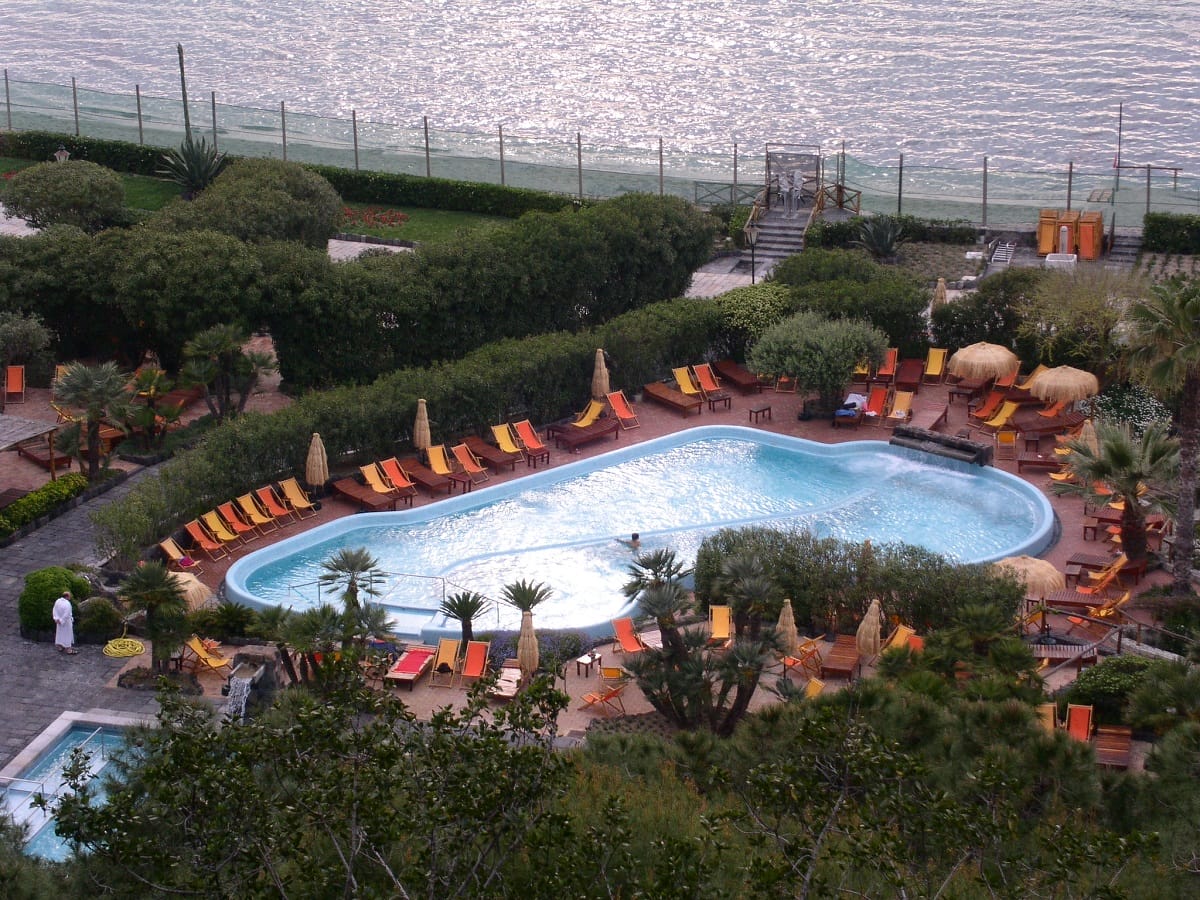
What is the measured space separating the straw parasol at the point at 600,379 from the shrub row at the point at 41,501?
8996mm

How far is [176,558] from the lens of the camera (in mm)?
24078

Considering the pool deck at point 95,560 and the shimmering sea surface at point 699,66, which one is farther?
the shimmering sea surface at point 699,66

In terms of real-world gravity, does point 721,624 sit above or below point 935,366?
below

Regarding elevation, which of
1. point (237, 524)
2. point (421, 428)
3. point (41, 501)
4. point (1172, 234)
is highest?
point (1172, 234)

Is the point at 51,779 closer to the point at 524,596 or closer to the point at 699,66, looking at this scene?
the point at 524,596

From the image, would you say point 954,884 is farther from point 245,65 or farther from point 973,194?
point 245,65

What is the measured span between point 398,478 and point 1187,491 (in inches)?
476

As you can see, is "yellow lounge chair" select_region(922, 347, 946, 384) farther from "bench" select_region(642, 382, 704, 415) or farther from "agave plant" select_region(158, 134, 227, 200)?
"agave plant" select_region(158, 134, 227, 200)

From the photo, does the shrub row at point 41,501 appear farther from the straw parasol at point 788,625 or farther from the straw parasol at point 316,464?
the straw parasol at point 788,625

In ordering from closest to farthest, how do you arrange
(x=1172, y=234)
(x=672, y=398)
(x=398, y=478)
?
(x=398, y=478)
(x=672, y=398)
(x=1172, y=234)

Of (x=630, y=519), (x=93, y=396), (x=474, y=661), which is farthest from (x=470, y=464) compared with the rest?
(x=474, y=661)

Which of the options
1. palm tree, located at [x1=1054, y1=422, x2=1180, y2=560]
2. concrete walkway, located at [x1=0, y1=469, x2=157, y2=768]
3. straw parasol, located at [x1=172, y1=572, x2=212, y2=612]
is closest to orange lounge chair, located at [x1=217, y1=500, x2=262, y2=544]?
concrete walkway, located at [x1=0, y1=469, x2=157, y2=768]

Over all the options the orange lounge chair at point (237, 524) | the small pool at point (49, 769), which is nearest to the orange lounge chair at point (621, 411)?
the orange lounge chair at point (237, 524)

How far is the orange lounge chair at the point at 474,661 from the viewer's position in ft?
71.0
